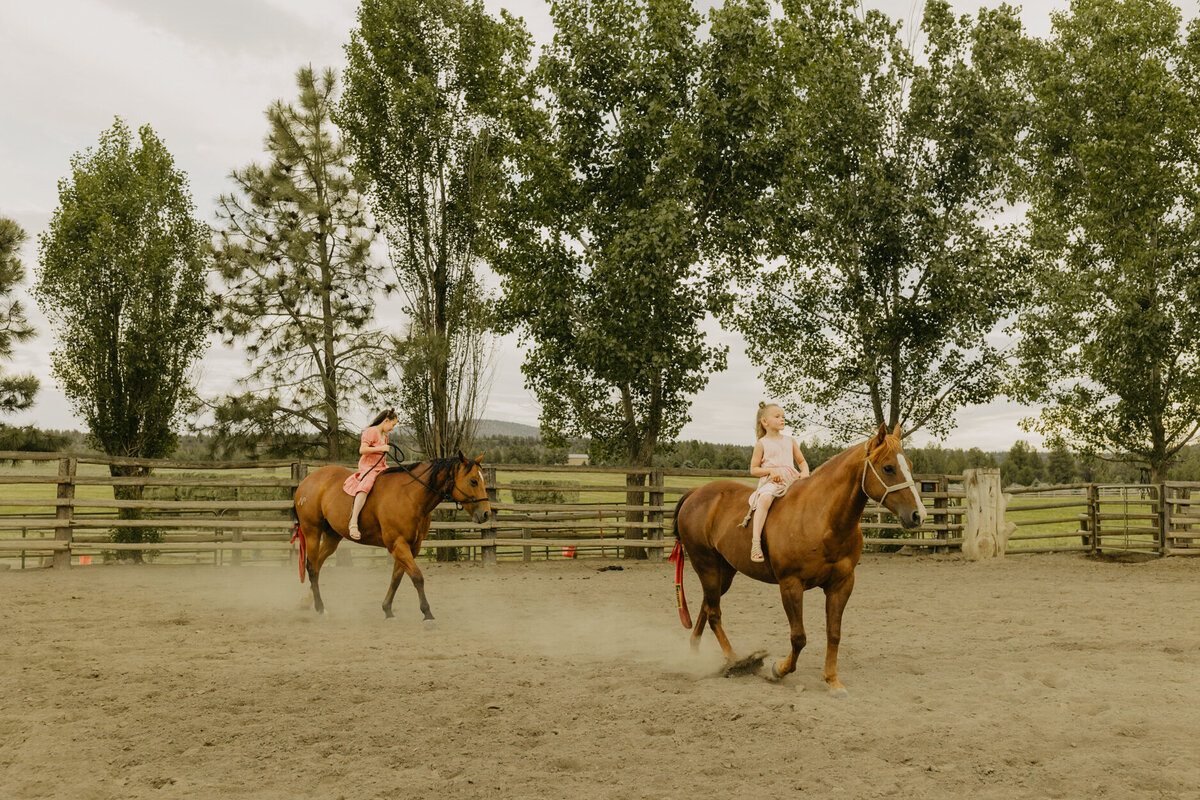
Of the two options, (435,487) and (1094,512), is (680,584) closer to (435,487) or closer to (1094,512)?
(435,487)

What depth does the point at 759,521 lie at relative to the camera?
6.01 metres

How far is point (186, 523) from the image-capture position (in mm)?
13844

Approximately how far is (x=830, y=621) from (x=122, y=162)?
21213 mm

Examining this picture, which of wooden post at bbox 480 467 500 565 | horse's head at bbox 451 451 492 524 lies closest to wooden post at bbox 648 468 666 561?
wooden post at bbox 480 467 500 565

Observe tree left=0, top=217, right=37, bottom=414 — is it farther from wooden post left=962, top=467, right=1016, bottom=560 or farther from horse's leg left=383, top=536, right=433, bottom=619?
wooden post left=962, top=467, right=1016, bottom=560

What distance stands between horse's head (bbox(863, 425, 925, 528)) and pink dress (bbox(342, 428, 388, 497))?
552 centimetres

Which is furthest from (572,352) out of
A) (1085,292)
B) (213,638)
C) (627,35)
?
(1085,292)

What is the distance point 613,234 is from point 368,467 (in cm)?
851

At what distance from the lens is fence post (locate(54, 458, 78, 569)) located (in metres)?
13.3

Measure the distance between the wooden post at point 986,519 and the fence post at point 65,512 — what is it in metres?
16.0

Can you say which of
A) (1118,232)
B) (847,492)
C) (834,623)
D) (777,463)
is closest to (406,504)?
(777,463)

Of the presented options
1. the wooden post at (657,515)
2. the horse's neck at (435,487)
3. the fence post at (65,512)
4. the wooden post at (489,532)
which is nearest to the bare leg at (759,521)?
the horse's neck at (435,487)

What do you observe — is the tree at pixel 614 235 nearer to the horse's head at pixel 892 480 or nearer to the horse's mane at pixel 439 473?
the horse's mane at pixel 439 473

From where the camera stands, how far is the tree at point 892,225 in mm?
18531
